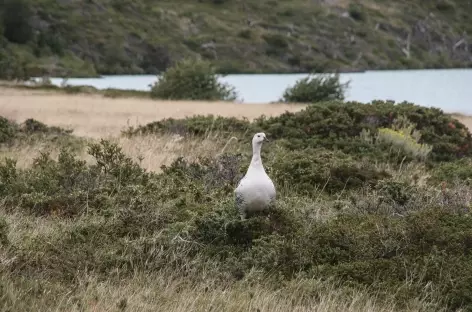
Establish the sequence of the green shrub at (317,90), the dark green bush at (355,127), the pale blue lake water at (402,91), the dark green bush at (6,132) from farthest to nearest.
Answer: the pale blue lake water at (402,91) < the green shrub at (317,90) < the dark green bush at (355,127) < the dark green bush at (6,132)

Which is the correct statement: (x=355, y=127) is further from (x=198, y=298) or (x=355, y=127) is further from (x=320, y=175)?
(x=198, y=298)

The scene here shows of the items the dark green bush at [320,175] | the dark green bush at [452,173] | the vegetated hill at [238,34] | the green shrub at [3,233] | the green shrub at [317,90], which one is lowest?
the vegetated hill at [238,34]

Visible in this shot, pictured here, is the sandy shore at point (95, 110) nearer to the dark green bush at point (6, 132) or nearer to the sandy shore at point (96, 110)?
the sandy shore at point (96, 110)

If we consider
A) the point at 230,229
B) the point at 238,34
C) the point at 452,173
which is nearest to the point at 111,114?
the point at 452,173

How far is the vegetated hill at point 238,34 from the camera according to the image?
77.4 meters

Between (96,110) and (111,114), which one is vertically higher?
(111,114)

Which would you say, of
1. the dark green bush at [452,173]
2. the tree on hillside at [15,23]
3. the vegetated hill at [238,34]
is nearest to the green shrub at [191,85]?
the vegetated hill at [238,34]

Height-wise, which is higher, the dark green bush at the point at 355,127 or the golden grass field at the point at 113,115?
the dark green bush at the point at 355,127

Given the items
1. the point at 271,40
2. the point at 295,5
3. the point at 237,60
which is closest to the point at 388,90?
the point at 237,60

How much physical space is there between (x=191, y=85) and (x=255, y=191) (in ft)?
111

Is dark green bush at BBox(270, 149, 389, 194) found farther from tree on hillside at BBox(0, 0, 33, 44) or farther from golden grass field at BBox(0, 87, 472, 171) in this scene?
tree on hillside at BBox(0, 0, 33, 44)

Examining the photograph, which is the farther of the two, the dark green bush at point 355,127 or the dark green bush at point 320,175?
the dark green bush at point 355,127

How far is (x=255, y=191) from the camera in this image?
24.4ft

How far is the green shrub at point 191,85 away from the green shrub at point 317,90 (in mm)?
3814
